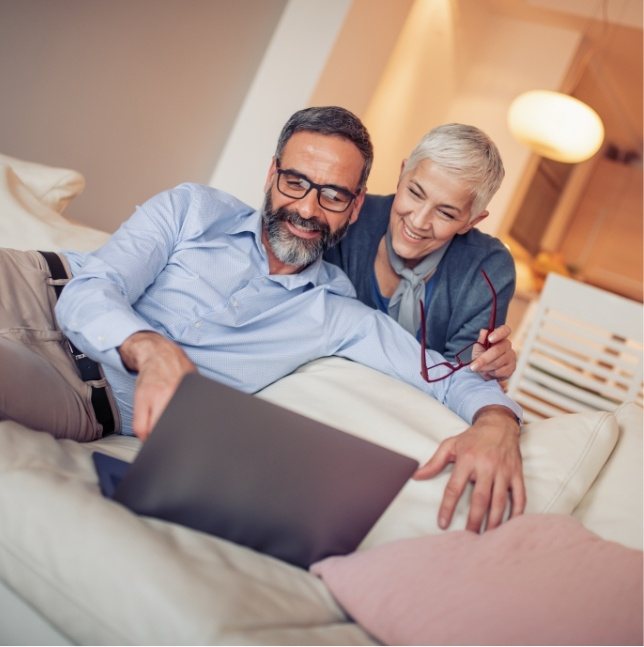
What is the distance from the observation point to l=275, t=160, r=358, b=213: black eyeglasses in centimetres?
169

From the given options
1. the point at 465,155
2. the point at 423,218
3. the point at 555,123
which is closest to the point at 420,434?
the point at 423,218

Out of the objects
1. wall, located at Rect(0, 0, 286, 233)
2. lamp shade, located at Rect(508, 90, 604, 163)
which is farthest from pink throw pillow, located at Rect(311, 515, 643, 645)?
lamp shade, located at Rect(508, 90, 604, 163)

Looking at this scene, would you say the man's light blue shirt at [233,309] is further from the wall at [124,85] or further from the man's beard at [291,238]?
the wall at [124,85]

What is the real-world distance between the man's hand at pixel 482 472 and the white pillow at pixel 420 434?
0.11ft

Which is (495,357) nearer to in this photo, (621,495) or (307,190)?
(621,495)

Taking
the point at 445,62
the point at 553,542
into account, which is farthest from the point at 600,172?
the point at 553,542

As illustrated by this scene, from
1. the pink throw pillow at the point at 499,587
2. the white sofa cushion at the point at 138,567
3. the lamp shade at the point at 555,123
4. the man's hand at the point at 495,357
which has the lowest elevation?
the white sofa cushion at the point at 138,567

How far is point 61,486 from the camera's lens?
1.00 meters

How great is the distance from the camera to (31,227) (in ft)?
6.91

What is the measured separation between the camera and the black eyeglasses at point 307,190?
1.69m

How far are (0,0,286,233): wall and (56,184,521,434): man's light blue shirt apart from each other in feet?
4.57

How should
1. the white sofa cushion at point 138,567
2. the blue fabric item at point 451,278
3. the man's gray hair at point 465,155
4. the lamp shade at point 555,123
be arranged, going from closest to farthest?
1. the white sofa cushion at point 138,567
2. the man's gray hair at point 465,155
3. the blue fabric item at point 451,278
4. the lamp shade at point 555,123

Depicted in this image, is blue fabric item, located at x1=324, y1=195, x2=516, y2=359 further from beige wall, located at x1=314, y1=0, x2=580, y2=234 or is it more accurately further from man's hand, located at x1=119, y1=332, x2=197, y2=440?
beige wall, located at x1=314, y1=0, x2=580, y2=234

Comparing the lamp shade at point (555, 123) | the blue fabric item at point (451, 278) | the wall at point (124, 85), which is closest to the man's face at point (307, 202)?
the blue fabric item at point (451, 278)
